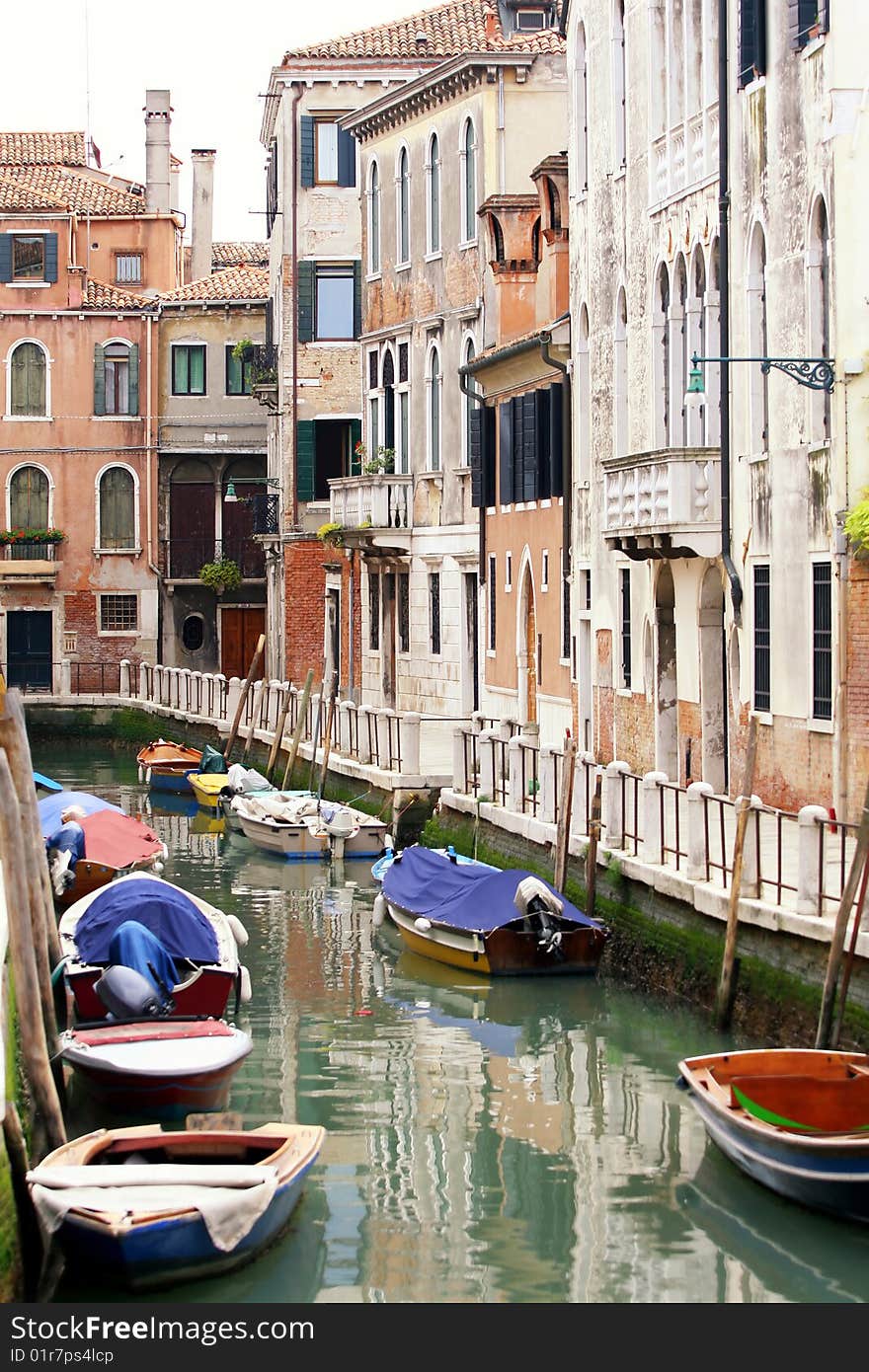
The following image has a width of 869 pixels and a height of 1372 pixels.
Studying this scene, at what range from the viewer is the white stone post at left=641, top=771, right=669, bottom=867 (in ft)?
57.8

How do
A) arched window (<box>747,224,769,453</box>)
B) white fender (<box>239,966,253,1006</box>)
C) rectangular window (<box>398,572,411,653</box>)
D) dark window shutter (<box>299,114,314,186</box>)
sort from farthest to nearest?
1. dark window shutter (<box>299,114,314,186</box>)
2. rectangular window (<box>398,572,411,653</box>)
3. arched window (<box>747,224,769,453</box>)
4. white fender (<box>239,966,253,1006</box>)

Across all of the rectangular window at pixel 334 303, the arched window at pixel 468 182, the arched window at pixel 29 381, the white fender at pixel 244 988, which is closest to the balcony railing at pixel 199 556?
the arched window at pixel 29 381

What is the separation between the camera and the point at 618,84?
74.3ft

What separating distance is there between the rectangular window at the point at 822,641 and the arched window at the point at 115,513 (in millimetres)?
28883

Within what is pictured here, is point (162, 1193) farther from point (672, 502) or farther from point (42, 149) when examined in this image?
point (42, 149)

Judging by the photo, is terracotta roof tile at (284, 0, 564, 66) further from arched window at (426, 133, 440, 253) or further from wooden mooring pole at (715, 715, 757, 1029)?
wooden mooring pole at (715, 715, 757, 1029)

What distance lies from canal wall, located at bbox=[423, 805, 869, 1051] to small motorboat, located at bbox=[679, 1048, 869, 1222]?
776mm

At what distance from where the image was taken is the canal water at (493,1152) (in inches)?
436

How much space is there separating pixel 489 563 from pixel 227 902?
707 cm

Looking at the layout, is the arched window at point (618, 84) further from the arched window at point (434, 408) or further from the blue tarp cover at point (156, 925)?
the blue tarp cover at point (156, 925)

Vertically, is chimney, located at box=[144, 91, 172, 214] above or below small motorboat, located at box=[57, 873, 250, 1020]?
above

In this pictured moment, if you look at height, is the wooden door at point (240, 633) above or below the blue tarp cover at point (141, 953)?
above

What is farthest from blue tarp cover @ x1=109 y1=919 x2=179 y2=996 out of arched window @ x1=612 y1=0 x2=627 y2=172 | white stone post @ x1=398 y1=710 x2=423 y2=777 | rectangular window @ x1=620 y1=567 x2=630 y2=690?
white stone post @ x1=398 y1=710 x2=423 y2=777

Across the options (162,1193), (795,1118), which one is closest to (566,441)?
(795,1118)
